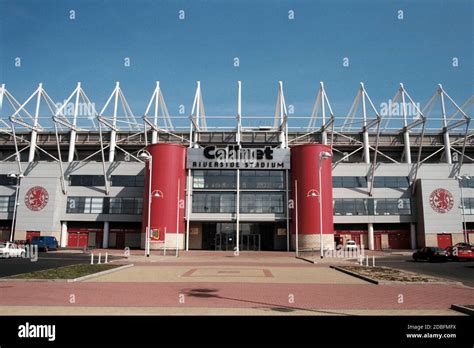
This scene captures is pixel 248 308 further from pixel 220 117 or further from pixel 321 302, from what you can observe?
pixel 220 117

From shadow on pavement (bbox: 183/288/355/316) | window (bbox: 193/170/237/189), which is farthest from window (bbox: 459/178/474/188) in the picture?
shadow on pavement (bbox: 183/288/355/316)

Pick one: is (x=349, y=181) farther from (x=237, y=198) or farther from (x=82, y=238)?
(x=82, y=238)

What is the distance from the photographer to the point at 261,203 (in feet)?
183

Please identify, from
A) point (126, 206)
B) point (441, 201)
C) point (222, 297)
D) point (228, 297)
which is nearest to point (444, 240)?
point (441, 201)

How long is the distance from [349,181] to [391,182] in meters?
6.28

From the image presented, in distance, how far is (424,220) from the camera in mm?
55719

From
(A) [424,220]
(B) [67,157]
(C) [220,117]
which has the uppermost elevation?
(C) [220,117]

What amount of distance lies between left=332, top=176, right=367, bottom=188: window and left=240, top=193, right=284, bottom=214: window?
9521mm

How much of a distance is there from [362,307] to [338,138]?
6210 cm

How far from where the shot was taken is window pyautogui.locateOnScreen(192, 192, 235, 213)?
2191 inches

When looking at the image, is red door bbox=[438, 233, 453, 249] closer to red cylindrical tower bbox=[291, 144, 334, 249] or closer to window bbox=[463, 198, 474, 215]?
window bbox=[463, 198, 474, 215]
